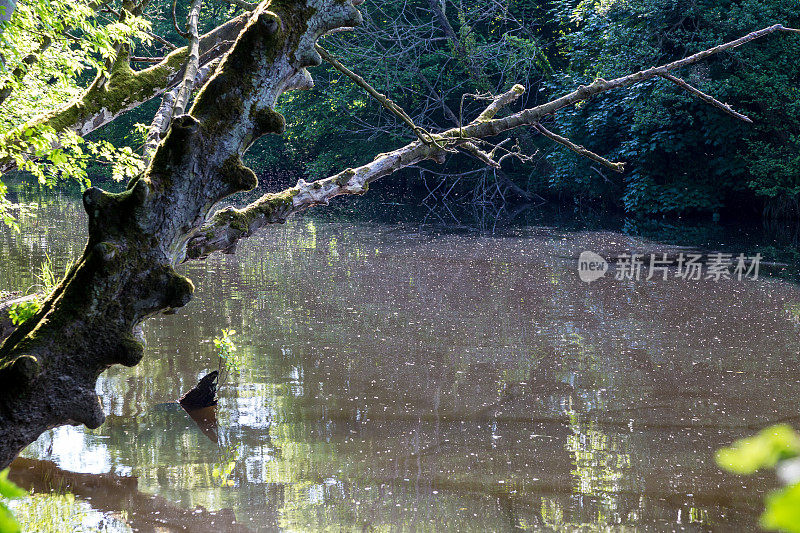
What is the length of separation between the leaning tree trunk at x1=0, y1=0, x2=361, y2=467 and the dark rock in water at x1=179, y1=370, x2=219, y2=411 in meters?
3.48

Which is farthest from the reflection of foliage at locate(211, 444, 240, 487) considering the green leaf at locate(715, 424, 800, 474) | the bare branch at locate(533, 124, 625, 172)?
the green leaf at locate(715, 424, 800, 474)

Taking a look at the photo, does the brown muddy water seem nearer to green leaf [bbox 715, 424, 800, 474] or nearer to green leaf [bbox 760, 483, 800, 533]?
green leaf [bbox 715, 424, 800, 474]

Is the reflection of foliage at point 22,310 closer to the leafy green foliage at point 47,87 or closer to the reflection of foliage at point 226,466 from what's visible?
the leafy green foliage at point 47,87

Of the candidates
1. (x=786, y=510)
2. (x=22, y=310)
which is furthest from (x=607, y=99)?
(x=786, y=510)

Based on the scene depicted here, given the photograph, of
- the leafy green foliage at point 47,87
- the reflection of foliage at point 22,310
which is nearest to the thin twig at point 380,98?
the leafy green foliage at point 47,87

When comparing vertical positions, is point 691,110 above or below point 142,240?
above

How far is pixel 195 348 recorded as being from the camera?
7.96 meters

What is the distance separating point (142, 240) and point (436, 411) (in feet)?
13.5

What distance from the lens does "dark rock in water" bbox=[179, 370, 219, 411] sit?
244 inches

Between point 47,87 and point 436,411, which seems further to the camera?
point 47,87

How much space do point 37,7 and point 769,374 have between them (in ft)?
22.7

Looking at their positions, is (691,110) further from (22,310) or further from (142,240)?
(142,240)

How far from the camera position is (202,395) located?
626cm

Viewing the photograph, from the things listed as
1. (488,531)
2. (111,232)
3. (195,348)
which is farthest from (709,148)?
(111,232)
